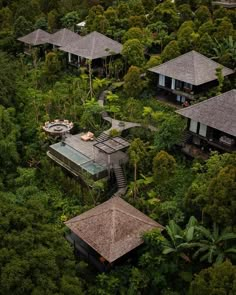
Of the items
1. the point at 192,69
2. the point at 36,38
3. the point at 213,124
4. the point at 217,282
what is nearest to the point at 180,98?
the point at 192,69

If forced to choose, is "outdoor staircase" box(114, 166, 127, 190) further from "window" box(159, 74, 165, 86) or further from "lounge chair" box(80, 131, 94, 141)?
"window" box(159, 74, 165, 86)

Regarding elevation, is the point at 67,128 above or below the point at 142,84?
below

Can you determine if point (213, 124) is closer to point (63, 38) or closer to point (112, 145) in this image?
point (112, 145)

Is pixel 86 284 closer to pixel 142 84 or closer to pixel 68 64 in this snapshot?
pixel 142 84

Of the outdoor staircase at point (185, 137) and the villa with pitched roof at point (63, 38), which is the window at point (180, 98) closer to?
the outdoor staircase at point (185, 137)

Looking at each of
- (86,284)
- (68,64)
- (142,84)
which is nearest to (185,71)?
(142,84)

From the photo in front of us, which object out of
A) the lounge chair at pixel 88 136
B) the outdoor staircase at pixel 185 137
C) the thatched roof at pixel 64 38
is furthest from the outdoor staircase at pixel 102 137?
the thatched roof at pixel 64 38

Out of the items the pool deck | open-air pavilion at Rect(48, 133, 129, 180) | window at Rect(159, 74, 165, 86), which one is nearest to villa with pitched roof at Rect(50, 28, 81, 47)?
window at Rect(159, 74, 165, 86)
